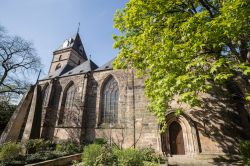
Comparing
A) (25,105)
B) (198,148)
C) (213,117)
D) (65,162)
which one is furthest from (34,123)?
(213,117)

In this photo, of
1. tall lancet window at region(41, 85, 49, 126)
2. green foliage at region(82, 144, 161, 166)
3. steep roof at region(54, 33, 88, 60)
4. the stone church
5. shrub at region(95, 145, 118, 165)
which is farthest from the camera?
steep roof at region(54, 33, 88, 60)

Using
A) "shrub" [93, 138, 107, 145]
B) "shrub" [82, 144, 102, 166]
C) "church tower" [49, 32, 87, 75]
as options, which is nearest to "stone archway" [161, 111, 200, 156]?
"shrub" [93, 138, 107, 145]

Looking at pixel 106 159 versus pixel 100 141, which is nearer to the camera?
pixel 106 159

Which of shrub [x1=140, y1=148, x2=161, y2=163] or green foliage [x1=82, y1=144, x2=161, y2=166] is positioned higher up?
green foliage [x1=82, y1=144, x2=161, y2=166]

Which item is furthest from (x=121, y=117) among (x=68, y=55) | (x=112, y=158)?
(x=68, y=55)

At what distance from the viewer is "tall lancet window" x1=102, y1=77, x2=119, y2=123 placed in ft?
51.5

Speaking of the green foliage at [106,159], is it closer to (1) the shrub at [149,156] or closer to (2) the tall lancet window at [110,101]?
(1) the shrub at [149,156]

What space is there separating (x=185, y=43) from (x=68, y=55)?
31.7 meters

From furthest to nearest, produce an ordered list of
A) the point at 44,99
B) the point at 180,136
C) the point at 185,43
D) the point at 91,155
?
1. the point at 44,99
2. the point at 180,136
3. the point at 91,155
4. the point at 185,43

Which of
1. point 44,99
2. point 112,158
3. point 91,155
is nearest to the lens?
point 91,155

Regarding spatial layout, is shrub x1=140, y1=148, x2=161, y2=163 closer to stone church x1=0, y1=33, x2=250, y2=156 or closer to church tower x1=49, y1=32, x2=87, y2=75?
stone church x1=0, y1=33, x2=250, y2=156

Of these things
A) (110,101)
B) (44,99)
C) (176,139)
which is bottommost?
(176,139)

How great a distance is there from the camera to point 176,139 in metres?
11.8

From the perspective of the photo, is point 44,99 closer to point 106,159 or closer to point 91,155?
point 91,155
